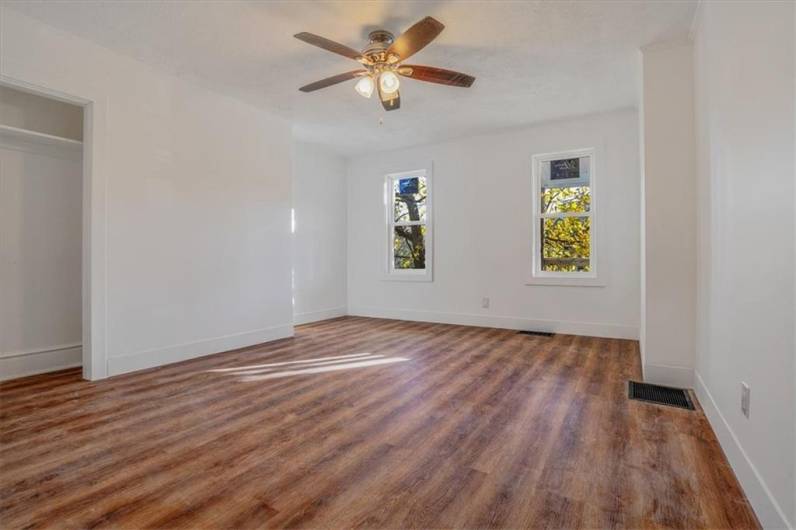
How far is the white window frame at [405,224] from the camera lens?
227 inches

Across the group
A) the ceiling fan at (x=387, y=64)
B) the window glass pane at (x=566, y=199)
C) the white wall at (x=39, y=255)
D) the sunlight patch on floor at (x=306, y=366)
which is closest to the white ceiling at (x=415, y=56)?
the ceiling fan at (x=387, y=64)

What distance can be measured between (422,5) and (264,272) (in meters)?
3.16

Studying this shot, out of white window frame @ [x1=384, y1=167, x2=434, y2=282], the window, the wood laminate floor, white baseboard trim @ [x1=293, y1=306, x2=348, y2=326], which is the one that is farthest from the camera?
white window frame @ [x1=384, y1=167, x2=434, y2=282]

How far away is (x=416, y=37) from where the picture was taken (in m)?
2.37

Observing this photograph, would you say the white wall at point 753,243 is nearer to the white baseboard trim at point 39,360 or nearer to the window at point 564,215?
the window at point 564,215

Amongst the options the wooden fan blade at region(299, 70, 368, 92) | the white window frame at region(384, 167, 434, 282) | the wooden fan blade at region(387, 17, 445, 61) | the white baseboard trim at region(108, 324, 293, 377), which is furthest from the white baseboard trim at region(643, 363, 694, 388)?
the white baseboard trim at region(108, 324, 293, 377)

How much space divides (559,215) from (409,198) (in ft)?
7.58

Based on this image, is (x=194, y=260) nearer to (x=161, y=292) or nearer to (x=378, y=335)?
(x=161, y=292)

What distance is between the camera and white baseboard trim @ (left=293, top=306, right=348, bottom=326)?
5.62 m

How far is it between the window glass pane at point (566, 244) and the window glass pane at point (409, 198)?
1.88m

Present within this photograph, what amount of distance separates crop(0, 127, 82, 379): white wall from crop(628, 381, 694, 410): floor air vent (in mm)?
4683

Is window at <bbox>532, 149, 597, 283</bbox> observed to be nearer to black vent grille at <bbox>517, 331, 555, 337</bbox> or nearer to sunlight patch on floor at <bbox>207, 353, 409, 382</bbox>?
black vent grille at <bbox>517, 331, 555, 337</bbox>

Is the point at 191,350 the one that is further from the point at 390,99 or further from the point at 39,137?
the point at 390,99

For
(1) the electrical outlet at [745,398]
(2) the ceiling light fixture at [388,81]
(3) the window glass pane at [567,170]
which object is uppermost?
(2) the ceiling light fixture at [388,81]
